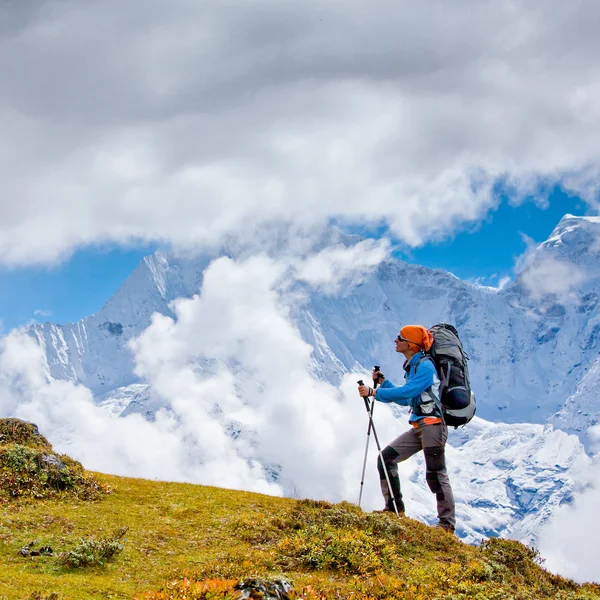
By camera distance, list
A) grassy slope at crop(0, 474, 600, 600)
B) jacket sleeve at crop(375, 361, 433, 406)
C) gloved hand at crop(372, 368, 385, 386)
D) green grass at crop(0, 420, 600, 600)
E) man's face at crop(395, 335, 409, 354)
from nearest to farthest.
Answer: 1. green grass at crop(0, 420, 600, 600)
2. grassy slope at crop(0, 474, 600, 600)
3. jacket sleeve at crop(375, 361, 433, 406)
4. man's face at crop(395, 335, 409, 354)
5. gloved hand at crop(372, 368, 385, 386)

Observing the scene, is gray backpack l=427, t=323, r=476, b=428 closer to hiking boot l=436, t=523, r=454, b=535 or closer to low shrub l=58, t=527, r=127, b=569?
hiking boot l=436, t=523, r=454, b=535

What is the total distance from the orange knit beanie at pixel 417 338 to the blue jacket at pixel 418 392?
347 millimetres

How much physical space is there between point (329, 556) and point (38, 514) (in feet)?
22.8

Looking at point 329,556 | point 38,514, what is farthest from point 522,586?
point 38,514

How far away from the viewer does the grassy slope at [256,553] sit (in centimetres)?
A: 1107

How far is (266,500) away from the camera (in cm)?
1803

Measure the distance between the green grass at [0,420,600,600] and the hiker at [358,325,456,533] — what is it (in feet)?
3.86

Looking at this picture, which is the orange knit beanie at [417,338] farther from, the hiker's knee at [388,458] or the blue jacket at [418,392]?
the hiker's knee at [388,458]

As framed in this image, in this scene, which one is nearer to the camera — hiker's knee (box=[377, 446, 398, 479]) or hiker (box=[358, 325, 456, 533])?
hiker (box=[358, 325, 456, 533])

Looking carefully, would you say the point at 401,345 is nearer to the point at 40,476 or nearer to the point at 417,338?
the point at 417,338

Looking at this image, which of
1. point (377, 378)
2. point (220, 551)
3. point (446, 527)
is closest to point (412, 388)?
point (377, 378)

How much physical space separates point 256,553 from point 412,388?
572 centimetres

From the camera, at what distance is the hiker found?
626 inches

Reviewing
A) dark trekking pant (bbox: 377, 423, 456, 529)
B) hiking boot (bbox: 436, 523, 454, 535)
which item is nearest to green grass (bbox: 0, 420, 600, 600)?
Answer: hiking boot (bbox: 436, 523, 454, 535)
